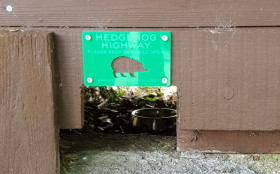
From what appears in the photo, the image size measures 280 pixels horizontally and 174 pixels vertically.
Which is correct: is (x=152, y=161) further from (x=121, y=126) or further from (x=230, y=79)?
(x=121, y=126)

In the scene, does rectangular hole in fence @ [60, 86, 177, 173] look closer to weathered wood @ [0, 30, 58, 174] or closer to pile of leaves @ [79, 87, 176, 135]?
pile of leaves @ [79, 87, 176, 135]

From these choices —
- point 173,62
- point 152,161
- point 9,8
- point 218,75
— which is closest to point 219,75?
point 218,75

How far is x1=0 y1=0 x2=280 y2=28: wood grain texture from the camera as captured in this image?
129cm

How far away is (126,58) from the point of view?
1334 mm

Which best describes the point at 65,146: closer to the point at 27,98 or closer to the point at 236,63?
the point at 27,98

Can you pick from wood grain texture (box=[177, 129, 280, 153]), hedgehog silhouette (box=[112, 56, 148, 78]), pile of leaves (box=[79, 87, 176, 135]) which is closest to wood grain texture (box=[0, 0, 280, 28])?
hedgehog silhouette (box=[112, 56, 148, 78])

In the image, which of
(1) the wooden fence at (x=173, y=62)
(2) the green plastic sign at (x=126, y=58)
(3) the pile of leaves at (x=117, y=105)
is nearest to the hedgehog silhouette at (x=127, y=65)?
(2) the green plastic sign at (x=126, y=58)

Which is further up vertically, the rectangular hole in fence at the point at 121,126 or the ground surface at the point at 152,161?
the rectangular hole in fence at the point at 121,126

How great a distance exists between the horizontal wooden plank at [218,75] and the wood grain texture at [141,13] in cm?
3

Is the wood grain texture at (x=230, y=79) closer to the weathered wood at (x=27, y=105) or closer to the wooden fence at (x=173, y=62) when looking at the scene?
the wooden fence at (x=173, y=62)

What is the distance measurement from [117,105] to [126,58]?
1.39 meters

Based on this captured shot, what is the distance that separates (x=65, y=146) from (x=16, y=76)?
44cm

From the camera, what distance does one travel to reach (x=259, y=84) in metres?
1.32

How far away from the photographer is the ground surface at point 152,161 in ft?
4.53
